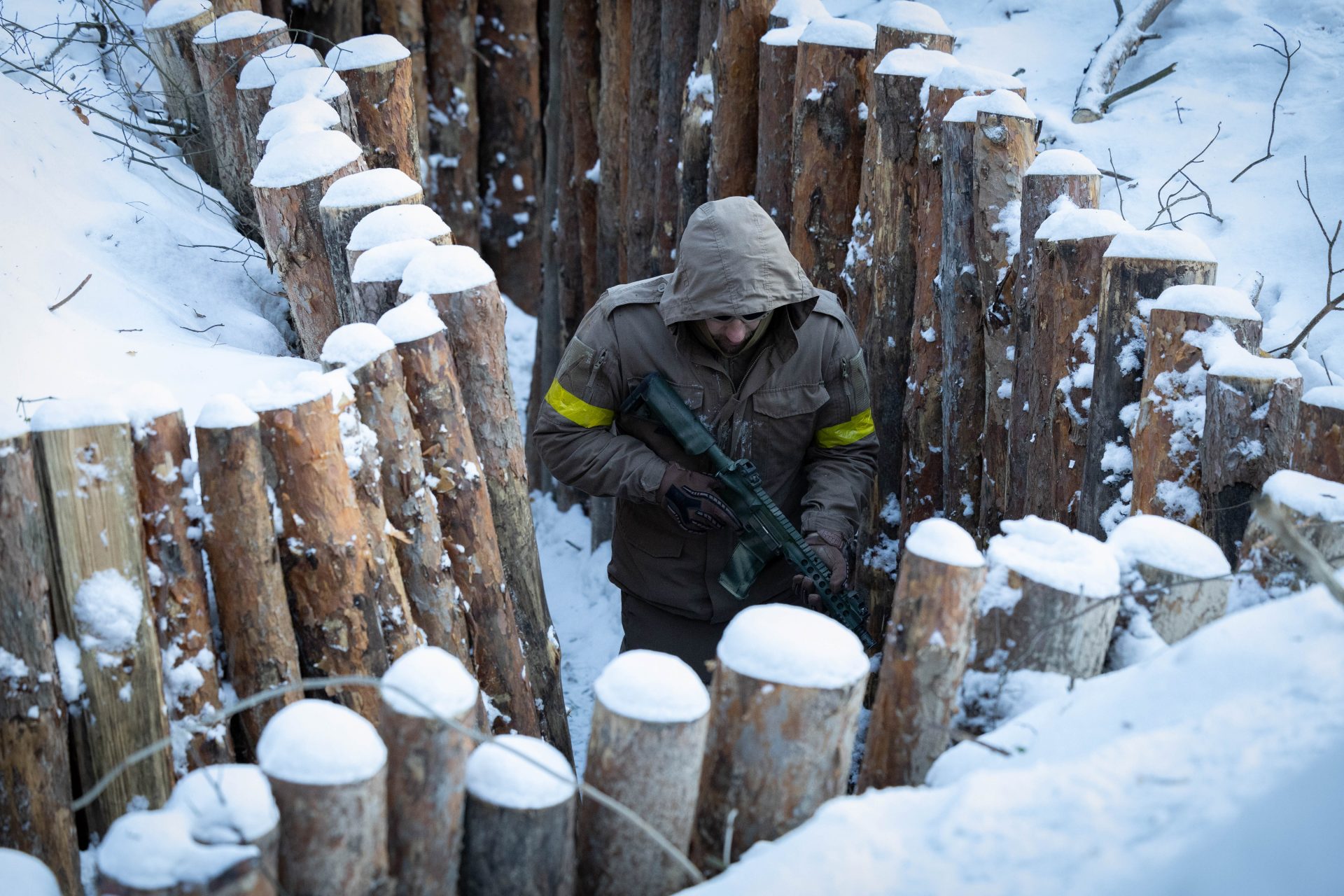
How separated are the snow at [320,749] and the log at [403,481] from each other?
0.87m

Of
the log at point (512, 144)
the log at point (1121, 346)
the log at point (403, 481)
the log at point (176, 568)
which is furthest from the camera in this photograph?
the log at point (512, 144)

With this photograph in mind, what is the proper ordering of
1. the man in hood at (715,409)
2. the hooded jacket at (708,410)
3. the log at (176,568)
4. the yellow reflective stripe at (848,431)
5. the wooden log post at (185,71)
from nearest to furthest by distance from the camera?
the log at (176,568) → the man in hood at (715,409) → the hooded jacket at (708,410) → the yellow reflective stripe at (848,431) → the wooden log post at (185,71)

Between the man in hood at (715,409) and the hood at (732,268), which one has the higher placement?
the hood at (732,268)

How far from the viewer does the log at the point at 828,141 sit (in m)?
3.63

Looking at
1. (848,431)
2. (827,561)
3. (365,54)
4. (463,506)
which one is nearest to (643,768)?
(463,506)

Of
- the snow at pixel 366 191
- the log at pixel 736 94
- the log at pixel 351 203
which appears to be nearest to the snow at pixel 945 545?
the log at pixel 351 203

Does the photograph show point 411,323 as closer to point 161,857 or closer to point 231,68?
point 161,857

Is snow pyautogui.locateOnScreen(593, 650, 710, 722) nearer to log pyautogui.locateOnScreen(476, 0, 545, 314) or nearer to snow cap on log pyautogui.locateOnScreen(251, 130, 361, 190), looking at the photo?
snow cap on log pyautogui.locateOnScreen(251, 130, 361, 190)

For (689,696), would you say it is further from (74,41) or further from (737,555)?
(74,41)

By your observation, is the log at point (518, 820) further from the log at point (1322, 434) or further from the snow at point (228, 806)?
the log at point (1322, 434)

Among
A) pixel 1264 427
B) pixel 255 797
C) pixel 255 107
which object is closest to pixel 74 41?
pixel 255 107

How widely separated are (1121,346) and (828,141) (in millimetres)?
1470

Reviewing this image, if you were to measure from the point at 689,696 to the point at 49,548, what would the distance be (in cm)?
119

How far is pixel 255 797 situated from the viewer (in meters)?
1.40
